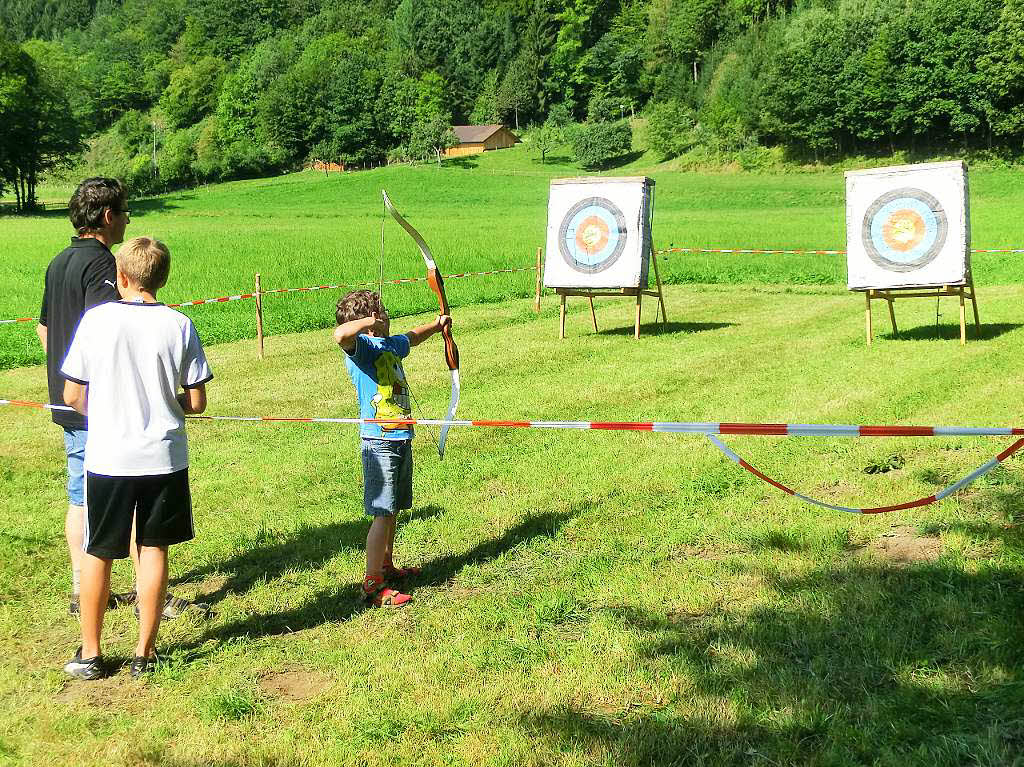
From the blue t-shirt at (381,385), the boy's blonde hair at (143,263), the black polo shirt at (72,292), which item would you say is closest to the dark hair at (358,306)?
the blue t-shirt at (381,385)

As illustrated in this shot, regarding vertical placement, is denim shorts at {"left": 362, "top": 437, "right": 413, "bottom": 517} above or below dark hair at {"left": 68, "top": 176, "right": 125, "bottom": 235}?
below

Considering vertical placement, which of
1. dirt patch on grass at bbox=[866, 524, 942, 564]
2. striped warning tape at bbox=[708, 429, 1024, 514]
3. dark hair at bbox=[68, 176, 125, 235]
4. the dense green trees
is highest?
the dense green trees

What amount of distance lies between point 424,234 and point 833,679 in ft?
107

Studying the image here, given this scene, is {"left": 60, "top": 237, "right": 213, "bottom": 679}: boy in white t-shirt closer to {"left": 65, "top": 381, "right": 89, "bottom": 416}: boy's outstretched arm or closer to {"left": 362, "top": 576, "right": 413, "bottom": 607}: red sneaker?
{"left": 65, "top": 381, "right": 89, "bottom": 416}: boy's outstretched arm

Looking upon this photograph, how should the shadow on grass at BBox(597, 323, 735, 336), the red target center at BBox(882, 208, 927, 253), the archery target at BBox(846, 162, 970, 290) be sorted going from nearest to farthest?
the archery target at BBox(846, 162, 970, 290) < the red target center at BBox(882, 208, 927, 253) < the shadow on grass at BBox(597, 323, 735, 336)

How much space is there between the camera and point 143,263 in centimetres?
400

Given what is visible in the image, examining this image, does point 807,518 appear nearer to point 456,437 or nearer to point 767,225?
point 456,437

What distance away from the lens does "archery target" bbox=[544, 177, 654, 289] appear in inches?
578

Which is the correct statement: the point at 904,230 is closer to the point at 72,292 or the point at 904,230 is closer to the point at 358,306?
the point at 358,306

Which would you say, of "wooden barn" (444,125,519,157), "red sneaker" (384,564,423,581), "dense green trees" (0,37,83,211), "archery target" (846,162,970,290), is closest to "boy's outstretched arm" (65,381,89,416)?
"red sneaker" (384,564,423,581)

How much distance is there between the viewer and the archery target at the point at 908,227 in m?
13.0

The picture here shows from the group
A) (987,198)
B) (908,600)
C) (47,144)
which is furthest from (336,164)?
(908,600)

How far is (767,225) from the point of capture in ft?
123

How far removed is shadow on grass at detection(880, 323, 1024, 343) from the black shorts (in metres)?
11.3
